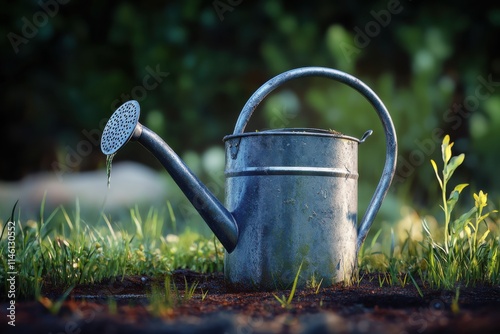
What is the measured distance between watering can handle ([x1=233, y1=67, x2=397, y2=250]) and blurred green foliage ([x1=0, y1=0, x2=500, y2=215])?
1.74 metres

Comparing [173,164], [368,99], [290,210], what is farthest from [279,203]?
[368,99]

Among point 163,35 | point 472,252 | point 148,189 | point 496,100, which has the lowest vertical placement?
point 472,252

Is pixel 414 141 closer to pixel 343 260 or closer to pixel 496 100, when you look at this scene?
pixel 496 100

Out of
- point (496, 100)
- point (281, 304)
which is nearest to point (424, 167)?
point (496, 100)

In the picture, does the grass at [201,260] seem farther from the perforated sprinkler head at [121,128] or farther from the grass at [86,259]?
the perforated sprinkler head at [121,128]

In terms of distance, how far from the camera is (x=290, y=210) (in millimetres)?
2076

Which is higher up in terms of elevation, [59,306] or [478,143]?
[478,143]

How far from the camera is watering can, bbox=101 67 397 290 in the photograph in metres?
2.07

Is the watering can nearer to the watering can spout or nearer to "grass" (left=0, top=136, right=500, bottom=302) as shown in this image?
the watering can spout

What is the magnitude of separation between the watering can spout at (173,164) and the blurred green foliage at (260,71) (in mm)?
2080

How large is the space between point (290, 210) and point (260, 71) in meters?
2.79

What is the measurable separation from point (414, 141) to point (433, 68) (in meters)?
0.58

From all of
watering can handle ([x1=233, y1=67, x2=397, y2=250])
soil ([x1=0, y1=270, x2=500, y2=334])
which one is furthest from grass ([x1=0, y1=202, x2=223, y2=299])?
watering can handle ([x1=233, y1=67, x2=397, y2=250])

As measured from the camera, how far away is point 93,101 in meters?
4.67
